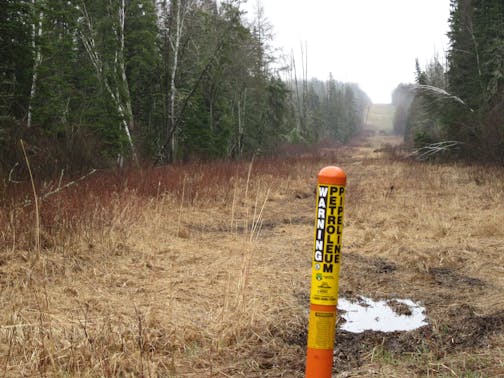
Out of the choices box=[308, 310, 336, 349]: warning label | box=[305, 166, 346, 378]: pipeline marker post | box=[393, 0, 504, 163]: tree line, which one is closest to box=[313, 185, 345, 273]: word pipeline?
box=[305, 166, 346, 378]: pipeline marker post

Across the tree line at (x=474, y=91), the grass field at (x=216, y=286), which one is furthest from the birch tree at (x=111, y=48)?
the tree line at (x=474, y=91)

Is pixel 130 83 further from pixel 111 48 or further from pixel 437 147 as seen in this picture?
pixel 437 147

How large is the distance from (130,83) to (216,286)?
56.1ft

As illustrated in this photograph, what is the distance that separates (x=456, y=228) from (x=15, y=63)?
937cm

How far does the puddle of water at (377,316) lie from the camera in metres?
4.00

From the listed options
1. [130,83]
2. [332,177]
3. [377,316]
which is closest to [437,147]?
[130,83]

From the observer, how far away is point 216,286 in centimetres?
491

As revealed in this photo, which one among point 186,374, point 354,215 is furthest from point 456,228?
point 186,374

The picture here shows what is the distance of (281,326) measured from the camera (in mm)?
3883

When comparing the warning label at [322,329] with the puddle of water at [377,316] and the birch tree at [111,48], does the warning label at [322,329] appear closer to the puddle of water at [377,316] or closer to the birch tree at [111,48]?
the puddle of water at [377,316]

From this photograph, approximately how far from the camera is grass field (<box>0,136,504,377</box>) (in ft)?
10.3

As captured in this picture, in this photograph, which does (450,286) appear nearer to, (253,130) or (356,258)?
(356,258)

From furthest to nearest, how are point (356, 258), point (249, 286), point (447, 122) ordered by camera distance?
1. point (447, 122)
2. point (356, 258)
3. point (249, 286)

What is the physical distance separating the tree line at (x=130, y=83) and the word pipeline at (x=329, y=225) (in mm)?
7956
